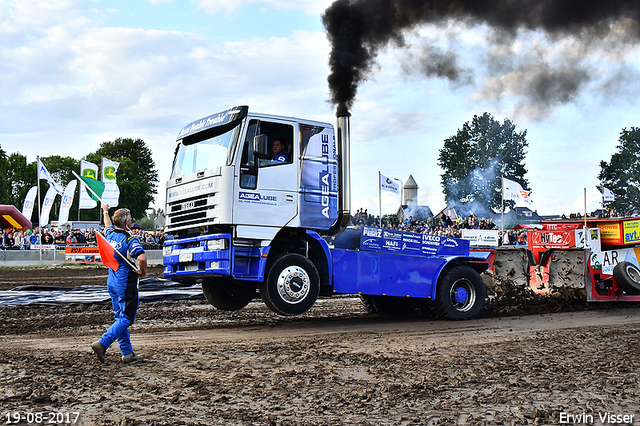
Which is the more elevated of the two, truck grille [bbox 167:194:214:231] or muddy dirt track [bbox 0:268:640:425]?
truck grille [bbox 167:194:214:231]

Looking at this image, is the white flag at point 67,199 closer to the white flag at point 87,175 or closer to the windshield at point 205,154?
the white flag at point 87,175

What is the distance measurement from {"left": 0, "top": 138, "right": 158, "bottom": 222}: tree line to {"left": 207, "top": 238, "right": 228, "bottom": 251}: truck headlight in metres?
72.5

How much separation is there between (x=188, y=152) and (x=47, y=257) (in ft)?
65.6

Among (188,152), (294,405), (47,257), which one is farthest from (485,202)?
(294,405)

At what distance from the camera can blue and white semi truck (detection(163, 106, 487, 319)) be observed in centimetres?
877

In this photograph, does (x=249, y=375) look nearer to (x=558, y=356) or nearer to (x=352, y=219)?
(x=558, y=356)

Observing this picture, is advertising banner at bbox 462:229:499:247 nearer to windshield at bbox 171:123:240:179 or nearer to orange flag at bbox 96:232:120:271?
windshield at bbox 171:123:240:179

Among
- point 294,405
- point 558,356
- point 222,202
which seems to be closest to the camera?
point 294,405

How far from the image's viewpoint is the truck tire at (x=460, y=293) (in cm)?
1035

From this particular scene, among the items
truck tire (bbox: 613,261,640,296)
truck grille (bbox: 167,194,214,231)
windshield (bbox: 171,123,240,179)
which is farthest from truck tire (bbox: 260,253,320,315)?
truck tire (bbox: 613,261,640,296)

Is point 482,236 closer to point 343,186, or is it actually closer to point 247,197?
point 343,186

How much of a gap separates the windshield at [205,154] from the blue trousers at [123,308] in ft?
9.30

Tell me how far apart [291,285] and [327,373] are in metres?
3.08

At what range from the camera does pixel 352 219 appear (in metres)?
9.78
